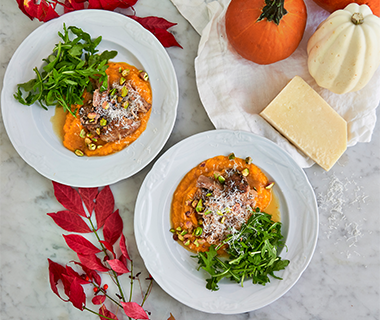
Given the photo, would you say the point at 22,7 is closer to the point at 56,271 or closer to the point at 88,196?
the point at 88,196

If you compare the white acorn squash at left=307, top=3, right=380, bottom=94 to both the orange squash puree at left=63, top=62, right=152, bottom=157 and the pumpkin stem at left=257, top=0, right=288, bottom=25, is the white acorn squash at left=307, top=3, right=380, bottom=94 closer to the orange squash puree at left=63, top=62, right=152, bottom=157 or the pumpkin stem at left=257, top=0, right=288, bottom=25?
the pumpkin stem at left=257, top=0, right=288, bottom=25

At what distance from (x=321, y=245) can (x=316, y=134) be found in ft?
3.10

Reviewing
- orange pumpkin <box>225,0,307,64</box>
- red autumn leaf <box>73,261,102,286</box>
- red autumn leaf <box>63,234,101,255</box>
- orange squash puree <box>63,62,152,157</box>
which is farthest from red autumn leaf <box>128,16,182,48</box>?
red autumn leaf <box>73,261,102,286</box>

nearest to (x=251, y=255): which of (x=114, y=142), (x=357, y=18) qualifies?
(x=114, y=142)

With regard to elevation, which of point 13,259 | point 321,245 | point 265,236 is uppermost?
point 265,236

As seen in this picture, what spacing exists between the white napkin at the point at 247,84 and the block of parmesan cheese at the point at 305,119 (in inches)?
3.9

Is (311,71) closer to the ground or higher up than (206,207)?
higher up

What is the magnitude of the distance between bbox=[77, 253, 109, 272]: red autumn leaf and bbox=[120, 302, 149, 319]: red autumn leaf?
0.32 m

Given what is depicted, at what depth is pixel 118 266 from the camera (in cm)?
238

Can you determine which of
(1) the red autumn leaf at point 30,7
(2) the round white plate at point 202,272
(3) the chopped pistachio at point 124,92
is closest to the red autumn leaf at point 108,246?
(2) the round white plate at point 202,272

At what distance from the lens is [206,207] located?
223 centimetres

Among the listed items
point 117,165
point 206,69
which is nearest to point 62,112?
point 117,165

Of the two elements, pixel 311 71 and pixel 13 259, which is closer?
pixel 311 71

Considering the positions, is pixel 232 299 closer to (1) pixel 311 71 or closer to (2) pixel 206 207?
(2) pixel 206 207
